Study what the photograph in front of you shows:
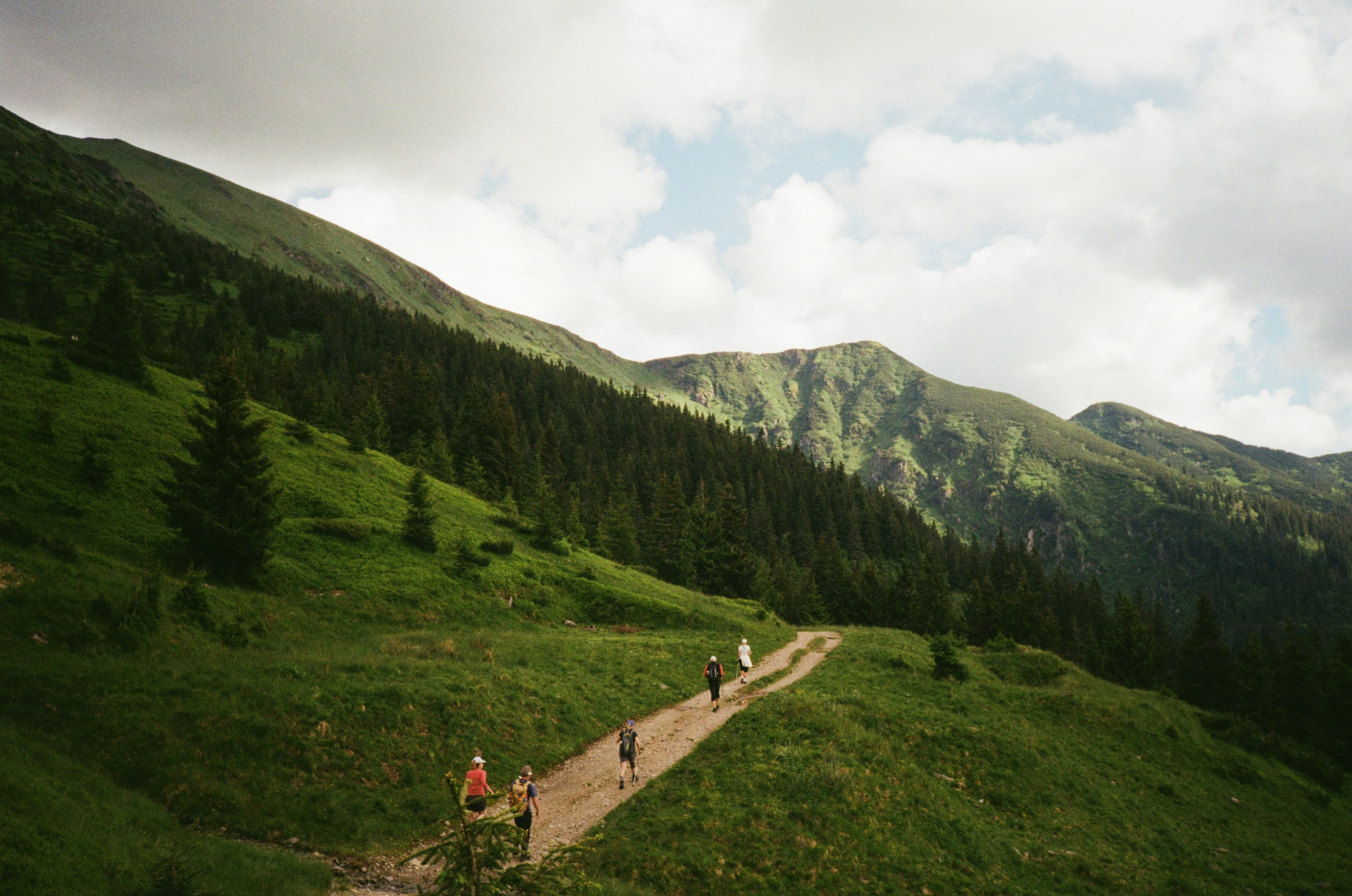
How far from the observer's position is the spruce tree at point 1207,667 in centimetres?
6488

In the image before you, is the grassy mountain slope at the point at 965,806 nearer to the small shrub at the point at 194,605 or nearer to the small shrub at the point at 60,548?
the small shrub at the point at 194,605

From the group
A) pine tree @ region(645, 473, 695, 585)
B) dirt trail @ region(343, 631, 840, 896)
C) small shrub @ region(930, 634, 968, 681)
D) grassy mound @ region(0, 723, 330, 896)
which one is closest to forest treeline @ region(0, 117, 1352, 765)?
pine tree @ region(645, 473, 695, 585)

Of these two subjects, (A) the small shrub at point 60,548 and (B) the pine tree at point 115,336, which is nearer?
(A) the small shrub at point 60,548

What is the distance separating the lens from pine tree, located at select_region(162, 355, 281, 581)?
2870 centimetres

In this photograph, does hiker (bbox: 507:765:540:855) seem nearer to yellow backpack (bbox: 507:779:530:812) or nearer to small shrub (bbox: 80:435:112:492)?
yellow backpack (bbox: 507:779:530:812)

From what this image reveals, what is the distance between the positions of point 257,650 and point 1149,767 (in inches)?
1718

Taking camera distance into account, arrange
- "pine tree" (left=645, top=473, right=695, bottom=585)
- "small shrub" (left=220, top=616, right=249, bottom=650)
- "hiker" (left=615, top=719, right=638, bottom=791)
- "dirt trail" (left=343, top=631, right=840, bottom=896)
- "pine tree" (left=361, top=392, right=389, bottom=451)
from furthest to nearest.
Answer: "pine tree" (left=645, top=473, right=695, bottom=585) → "pine tree" (left=361, top=392, right=389, bottom=451) → "small shrub" (left=220, top=616, right=249, bottom=650) → "hiker" (left=615, top=719, right=638, bottom=791) → "dirt trail" (left=343, top=631, right=840, bottom=896)

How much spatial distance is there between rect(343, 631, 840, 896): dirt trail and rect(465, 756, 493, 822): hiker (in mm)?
1670

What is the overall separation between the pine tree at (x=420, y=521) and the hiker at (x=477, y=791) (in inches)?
1157

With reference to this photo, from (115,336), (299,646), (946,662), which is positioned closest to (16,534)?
(299,646)

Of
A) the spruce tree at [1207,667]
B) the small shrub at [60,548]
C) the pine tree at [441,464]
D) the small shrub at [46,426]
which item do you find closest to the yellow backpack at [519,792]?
the small shrub at [60,548]

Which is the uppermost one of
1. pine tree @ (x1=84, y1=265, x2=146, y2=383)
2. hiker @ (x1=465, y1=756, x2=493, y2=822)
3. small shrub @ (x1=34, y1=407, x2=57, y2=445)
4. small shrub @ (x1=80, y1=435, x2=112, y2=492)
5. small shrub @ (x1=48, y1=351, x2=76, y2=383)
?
pine tree @ (x1=84, y1=265, x2=146, y2=383)

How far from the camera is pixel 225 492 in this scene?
29.5 m

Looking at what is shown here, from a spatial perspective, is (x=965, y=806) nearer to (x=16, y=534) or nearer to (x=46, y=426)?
(x=16, y=534)
